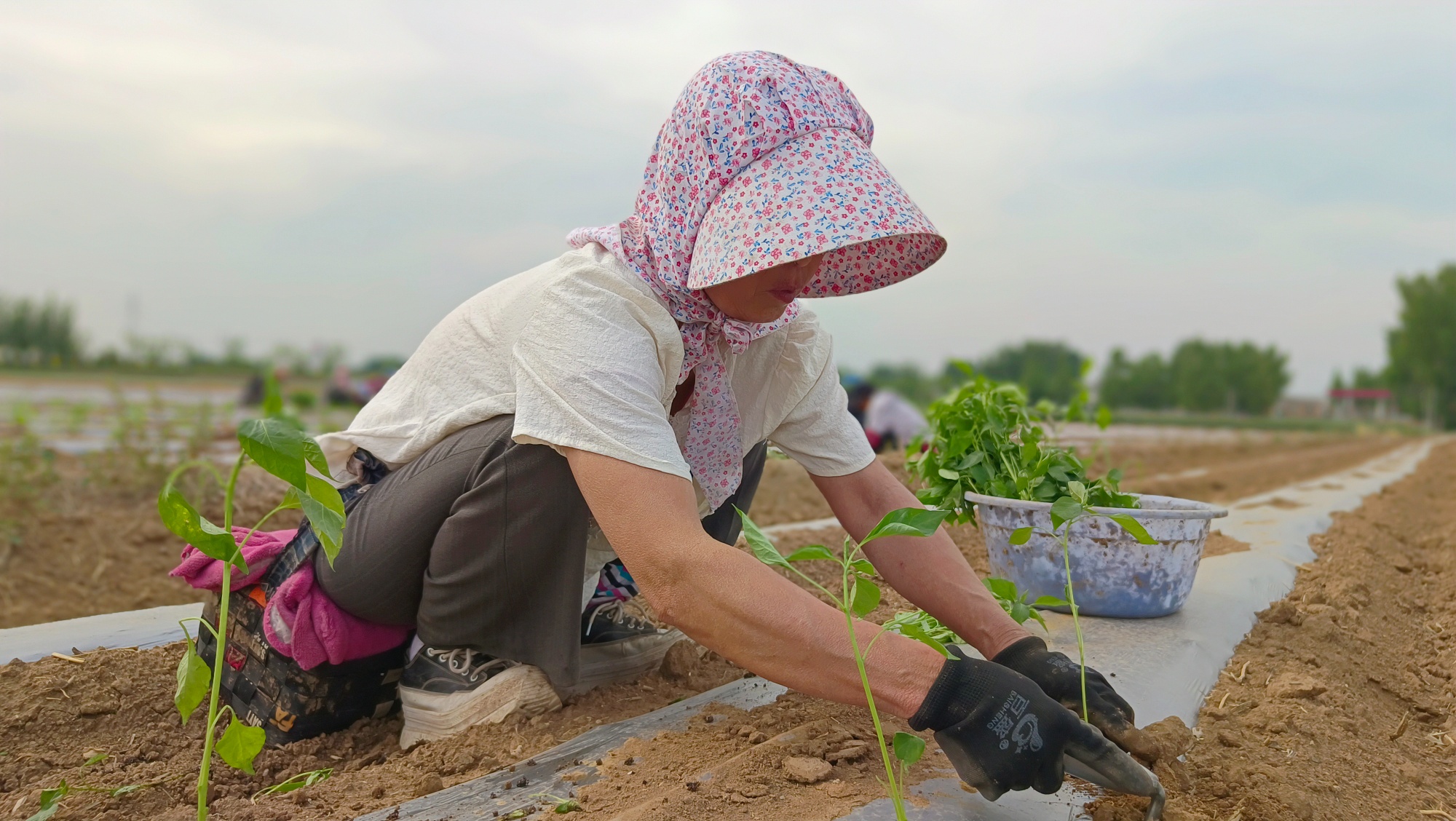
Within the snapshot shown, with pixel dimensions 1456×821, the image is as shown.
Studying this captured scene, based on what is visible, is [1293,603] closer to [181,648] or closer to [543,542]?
[543,542]

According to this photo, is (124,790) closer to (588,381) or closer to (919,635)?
(588,381)

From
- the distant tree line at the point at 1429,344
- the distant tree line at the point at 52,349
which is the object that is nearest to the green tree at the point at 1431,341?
the distant tree line at the point at 1429,344

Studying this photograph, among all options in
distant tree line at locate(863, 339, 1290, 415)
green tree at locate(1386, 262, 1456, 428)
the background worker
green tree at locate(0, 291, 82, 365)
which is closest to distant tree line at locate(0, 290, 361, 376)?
green tree at locate(0, 291, 82, 365)

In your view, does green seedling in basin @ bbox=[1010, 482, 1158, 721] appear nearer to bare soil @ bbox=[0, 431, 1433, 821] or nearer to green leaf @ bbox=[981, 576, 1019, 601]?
green leaf @ bbox=[981, 576, 1019, 601]

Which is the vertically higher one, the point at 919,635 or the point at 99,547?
the point at 919,635

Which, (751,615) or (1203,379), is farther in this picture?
(1203,379)

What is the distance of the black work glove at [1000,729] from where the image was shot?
3.64ft

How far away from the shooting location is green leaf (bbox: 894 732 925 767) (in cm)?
108

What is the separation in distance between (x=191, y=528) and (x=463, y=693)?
26.0 inches

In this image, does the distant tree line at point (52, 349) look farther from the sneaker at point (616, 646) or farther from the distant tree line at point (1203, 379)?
the distant tree line at point (1203, 379)

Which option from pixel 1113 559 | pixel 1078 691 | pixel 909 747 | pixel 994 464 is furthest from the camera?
pixel 994 464

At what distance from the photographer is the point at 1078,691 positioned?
137cm

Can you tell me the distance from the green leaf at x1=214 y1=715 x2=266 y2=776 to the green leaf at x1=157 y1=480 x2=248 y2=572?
22cm

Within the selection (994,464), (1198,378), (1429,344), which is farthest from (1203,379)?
(994,464)
